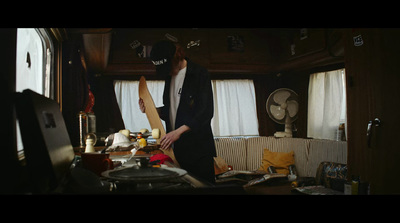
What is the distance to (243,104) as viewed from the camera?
221 centimetres

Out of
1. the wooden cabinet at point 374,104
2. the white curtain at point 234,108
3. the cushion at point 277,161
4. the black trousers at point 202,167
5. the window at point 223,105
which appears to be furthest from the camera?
the cushion at point 277,161

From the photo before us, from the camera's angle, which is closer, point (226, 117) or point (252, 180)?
point (226, 117)

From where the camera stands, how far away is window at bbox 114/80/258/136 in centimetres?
191

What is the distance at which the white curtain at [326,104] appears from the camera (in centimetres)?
262

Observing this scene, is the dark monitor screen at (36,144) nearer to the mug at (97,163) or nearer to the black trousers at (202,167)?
the mug at (97,163)

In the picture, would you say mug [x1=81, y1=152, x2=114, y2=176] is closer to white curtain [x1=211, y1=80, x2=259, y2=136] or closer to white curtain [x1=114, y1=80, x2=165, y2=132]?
white curtain [x1=114, y1=80, x2=165, y2=132]

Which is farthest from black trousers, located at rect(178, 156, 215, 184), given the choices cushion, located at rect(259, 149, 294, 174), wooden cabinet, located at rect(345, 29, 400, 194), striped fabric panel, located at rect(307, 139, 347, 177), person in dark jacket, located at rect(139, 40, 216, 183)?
striped fabric panel, located at rect(307, 139, 347, 177)

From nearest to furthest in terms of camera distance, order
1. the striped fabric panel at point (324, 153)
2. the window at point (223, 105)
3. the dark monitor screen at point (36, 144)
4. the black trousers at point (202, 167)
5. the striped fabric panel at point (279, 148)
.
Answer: the dark monitor screen at point (36, 144)
the black trousers at point (202, 167)
the window at point (223, 105)
the striped fabric panel at point (279, 148)
the striped fabric panel at point (324, 153)

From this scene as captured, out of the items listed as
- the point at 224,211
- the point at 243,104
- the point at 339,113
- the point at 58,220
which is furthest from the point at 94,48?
the point at 339,113

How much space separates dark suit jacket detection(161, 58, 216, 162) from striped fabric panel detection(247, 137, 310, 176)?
80 cm

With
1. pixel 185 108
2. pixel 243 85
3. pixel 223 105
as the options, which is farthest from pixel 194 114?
pixel 243 85

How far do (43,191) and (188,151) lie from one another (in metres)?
1.12

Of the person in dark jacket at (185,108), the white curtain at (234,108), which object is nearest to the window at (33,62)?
the person in dark jacket at (185,108)

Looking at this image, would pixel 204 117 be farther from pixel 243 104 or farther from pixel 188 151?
pixel 243 104
